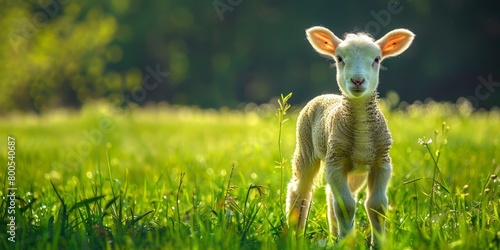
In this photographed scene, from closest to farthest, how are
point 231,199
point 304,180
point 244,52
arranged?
point 231,199 < point 304,180 < point 244,52

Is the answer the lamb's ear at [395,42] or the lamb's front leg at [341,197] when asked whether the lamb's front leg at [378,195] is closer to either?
the lamb's front leg at [341,197]

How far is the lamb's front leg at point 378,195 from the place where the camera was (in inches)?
148

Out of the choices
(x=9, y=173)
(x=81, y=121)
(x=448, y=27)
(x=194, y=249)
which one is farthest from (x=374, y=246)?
(x=448, y=27)

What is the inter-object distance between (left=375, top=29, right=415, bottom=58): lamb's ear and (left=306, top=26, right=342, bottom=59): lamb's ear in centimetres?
25

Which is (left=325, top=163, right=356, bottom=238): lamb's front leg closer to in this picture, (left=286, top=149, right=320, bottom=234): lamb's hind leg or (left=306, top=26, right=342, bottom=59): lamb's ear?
(left=286, top=149, right=320, bottom=234): lamb's hind leg

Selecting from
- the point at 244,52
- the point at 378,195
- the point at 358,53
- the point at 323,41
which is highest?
the point at 244,52

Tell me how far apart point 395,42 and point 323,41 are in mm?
396

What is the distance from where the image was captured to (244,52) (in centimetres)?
3509

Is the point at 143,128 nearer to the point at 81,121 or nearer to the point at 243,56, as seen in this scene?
the point at 81,121

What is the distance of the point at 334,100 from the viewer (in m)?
4.32

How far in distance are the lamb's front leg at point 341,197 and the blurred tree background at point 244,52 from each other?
684 inches

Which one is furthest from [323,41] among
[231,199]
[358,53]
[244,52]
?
[244,52]

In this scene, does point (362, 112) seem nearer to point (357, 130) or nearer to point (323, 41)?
point (357, 130)

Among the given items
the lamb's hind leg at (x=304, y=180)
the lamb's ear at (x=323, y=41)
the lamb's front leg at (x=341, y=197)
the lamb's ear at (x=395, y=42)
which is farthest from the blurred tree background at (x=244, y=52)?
the lamb's front leg at (x=341, y=197)
